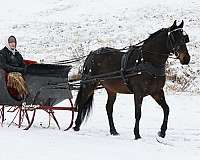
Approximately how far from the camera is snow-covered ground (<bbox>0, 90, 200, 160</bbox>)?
7059 mm

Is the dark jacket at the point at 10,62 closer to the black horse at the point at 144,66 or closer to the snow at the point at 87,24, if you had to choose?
the black horse at the point at 144,66

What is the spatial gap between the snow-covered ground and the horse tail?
1.11 feet

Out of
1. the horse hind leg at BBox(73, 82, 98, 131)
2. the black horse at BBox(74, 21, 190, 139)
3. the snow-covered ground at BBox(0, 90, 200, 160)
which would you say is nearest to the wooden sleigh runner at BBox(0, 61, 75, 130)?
the horse hind leg at BBox(73, 82, 98, 131)

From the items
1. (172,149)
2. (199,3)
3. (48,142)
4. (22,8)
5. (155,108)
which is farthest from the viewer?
(22,8)

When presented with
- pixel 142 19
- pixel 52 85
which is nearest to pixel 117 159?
pixel 52 85

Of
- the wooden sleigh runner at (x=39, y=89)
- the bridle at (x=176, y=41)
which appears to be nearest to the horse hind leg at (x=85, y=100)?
the wooden sleigh runner at (x=39, y=89)

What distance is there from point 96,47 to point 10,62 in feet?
36.9

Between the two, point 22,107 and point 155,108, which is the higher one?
point 22,107

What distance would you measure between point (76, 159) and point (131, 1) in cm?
2448

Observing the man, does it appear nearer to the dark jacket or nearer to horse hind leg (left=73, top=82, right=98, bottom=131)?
the dark jacket

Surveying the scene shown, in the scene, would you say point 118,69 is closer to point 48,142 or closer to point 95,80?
point 95,80

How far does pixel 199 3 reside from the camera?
1085 inches

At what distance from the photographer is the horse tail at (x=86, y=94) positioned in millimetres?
10148

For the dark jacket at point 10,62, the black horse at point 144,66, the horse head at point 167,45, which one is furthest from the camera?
the dark jacket at point 10,62
